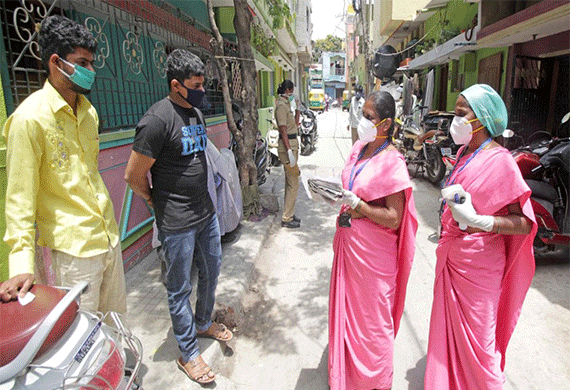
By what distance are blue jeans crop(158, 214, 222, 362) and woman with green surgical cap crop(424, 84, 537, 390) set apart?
1328mm

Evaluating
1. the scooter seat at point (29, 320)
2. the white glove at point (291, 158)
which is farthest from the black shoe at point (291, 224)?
the scooter seat at point (29, 320)

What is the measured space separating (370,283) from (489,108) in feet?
3.44

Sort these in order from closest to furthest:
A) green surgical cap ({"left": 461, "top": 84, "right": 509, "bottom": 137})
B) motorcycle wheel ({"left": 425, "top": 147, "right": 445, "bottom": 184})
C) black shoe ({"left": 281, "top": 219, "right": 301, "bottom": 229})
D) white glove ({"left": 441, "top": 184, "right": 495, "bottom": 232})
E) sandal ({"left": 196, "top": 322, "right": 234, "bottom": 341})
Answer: white glove ({"left": 441, "top": 184, "right": 495, "bottom": 232}) → green surgical cap ({"left": 461, "top": 84, "right": 509, "bottom": 137}) → sandal ({"left": 196, "top": 322, "right": 234, "bottom": 341}) → black shoe ({"left": 281, "top": 219, "right": 301, "bottom": 229}) → motorcycle wheel ({"left": 425, "top": 147, "right": 445, "bottom": 184})

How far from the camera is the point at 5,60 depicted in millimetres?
2422

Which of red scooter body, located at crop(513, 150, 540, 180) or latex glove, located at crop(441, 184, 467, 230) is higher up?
latex glove, located at crop(441, 184, 467, 230)

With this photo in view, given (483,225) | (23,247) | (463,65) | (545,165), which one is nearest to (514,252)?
(483,225)

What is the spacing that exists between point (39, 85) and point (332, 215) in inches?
165

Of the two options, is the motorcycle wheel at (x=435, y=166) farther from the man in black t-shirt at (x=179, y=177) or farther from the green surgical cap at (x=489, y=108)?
the man in black t-shirt at (x=179, y=177)

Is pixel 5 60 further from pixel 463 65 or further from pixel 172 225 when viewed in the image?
pixel 463 65

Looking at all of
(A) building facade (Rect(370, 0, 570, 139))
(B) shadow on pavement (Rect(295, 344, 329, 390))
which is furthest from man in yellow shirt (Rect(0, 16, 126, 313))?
(A) building facade (Rect(370, 0, 570, 139))

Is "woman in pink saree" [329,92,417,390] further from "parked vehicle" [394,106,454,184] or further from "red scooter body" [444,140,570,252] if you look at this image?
"parked vehicle" [394,106,454,184]

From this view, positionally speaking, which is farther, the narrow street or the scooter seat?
the narrow street

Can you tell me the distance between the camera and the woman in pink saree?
1.93m

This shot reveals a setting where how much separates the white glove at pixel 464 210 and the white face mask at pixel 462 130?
11.3 inches
